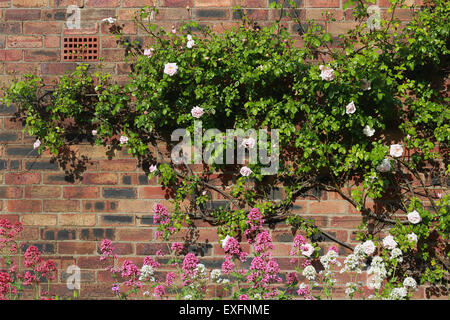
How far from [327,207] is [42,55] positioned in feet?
6.90

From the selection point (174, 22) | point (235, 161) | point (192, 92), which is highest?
point (174, 22)

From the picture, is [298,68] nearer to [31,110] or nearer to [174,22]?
[174,22]

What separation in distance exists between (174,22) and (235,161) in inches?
38.4

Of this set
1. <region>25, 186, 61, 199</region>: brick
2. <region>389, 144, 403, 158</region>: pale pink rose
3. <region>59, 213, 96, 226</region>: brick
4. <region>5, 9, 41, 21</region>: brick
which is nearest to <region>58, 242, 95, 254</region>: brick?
<region>59, 213, 96, 226</region>: brick

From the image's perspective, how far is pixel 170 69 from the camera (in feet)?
8.87

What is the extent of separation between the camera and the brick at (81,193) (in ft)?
9.64

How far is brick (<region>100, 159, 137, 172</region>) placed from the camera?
9.64 ft

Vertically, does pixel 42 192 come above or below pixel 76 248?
above

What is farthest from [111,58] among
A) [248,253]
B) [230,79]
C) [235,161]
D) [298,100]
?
[248,253]

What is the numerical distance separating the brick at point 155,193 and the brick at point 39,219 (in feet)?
1.98

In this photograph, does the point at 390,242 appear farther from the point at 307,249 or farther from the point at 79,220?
the point at 79,220

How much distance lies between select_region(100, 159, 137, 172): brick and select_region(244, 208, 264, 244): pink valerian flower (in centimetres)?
83

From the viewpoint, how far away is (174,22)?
9.48 feet

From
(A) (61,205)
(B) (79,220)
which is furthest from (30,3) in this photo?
(B) (79,220)
